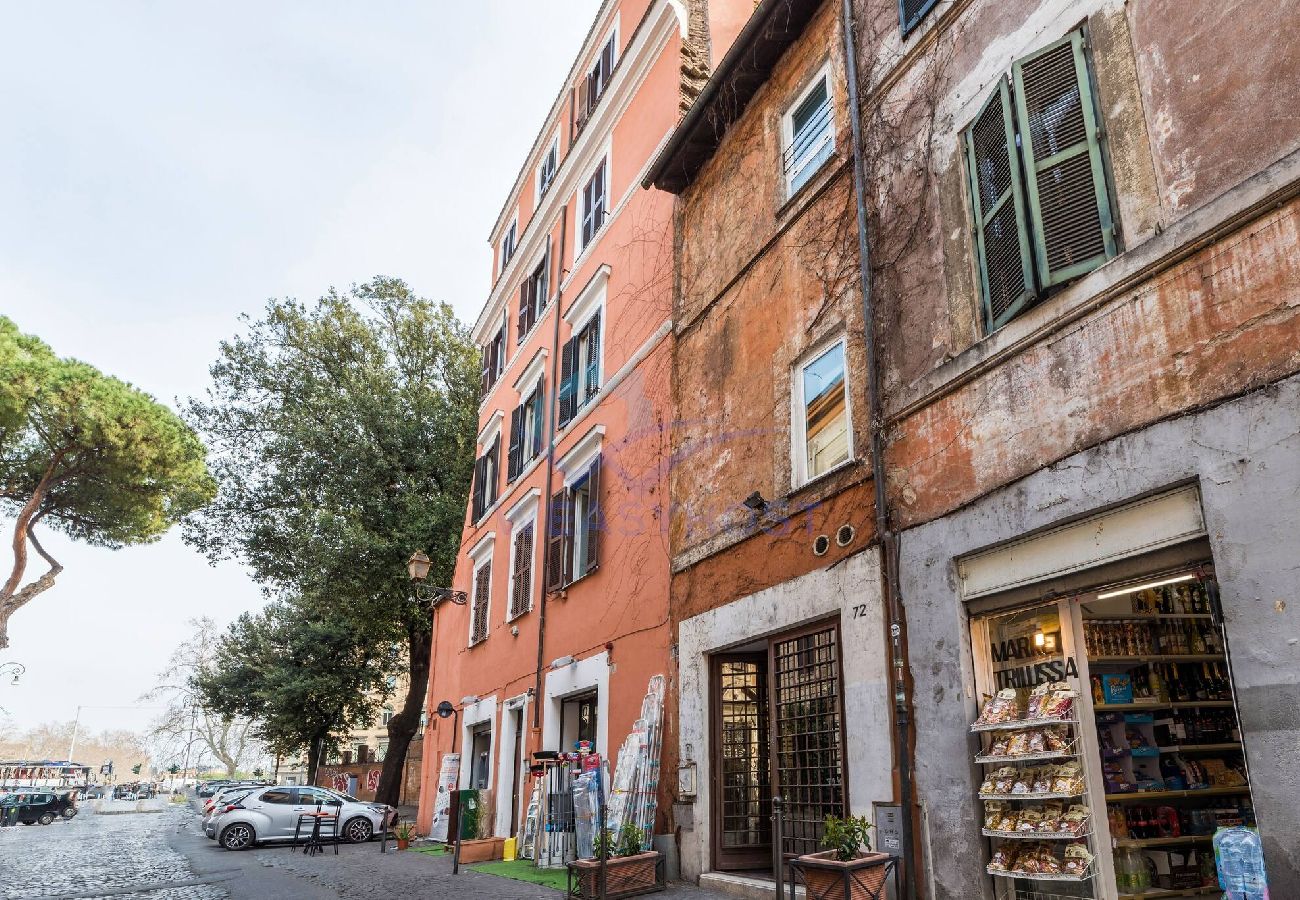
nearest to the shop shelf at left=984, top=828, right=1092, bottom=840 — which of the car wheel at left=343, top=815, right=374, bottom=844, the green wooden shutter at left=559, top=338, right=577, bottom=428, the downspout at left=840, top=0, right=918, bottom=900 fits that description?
the downspout at left=840, top=0, right=918, bottom=900

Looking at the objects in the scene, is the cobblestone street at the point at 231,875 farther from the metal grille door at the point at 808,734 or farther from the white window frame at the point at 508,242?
the white window frame at the point at 508,242

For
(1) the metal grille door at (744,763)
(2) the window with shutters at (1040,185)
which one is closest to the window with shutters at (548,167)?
(1) the metal grille door at (744,763)

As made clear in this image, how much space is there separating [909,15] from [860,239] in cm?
211

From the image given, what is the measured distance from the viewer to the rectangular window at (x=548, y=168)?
64.2 feet

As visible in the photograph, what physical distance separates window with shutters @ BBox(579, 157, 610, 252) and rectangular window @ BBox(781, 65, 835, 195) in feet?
18.9

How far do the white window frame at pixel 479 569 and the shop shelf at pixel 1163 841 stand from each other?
14.3 meters

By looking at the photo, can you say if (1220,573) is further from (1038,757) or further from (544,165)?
(544,165)

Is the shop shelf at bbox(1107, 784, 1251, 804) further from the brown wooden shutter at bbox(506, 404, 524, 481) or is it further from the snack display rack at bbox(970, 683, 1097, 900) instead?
the brown wooden shutter at bbox(506, 404, 524, 481)

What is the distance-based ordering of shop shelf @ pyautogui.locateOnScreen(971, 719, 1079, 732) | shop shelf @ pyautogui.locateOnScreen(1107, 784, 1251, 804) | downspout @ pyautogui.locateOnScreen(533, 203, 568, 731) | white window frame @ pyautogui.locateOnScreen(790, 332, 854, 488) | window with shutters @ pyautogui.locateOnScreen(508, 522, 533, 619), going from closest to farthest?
1. shop shelf @ pyautogui.locateOnScreen(971, 719, 1079, 732)
2. shop shelf @ pyautogui.locateOnScreen(1107, 784, 1251, 804)
3. white window frame @ pyautogui.locateOnScreen(790, 332, 854, 488)
4. downspout @ pyautogui.locateOnScreen(533, 203, 568, 731)
5. window with shutters @ pyautogui.locateOnScreen(508, 522, 533, 619)

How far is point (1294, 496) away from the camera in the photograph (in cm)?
441

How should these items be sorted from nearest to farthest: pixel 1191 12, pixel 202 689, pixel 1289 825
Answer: pixel 1289 825 < pixel 1191 12 < pixel 202 689

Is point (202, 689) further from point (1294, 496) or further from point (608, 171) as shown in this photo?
point (1294, 496)

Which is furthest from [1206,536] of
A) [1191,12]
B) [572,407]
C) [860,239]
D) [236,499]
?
[236,499]

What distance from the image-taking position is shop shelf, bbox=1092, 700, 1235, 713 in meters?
6.18
